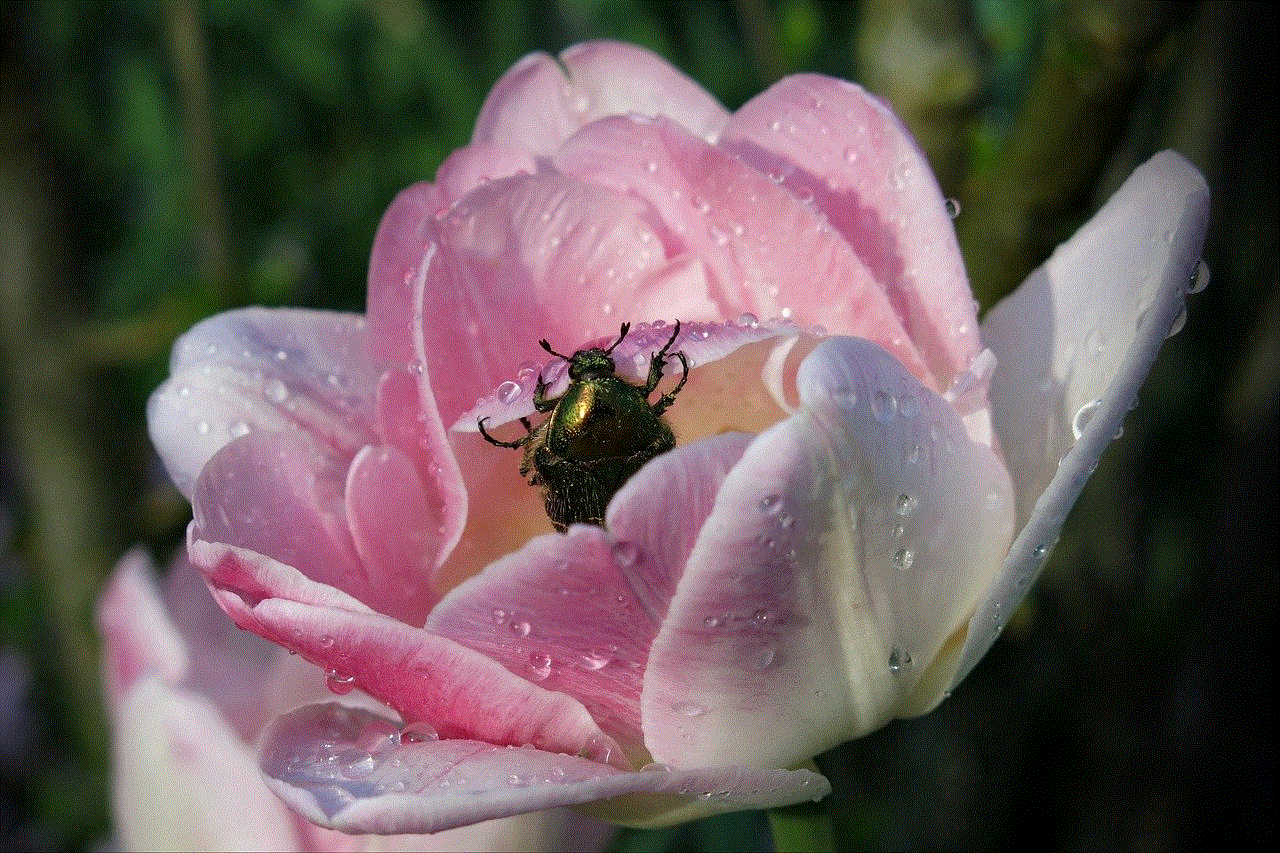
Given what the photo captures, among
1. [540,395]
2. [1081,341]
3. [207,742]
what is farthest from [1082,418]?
[207,742]

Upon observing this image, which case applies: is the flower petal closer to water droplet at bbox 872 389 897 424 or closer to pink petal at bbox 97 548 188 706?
water droplet at bbox 872 389 897 424

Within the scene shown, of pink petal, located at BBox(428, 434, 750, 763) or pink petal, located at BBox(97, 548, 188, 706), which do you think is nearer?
pink petal, located at BBox(428, 434, 750, 763)

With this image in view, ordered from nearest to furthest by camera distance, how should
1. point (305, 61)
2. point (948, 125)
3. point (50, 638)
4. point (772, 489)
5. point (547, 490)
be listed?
point (772, 489)
point (547, 490)
point (948, 125)
point (50, 638)
point (305, 61)

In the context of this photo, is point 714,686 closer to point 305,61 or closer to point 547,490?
point 547,490

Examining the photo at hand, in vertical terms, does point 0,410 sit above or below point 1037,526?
above

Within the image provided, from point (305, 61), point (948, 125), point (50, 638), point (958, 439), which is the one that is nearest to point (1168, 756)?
point (948, 125)

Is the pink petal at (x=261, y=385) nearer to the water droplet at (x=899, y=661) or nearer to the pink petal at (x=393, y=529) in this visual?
the pink petal at (x=393, y=529)

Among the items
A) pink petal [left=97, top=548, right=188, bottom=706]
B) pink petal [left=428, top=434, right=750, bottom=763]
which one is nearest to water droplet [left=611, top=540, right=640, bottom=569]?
pink petal [left=428, top=434, right=750, bottom=763]
